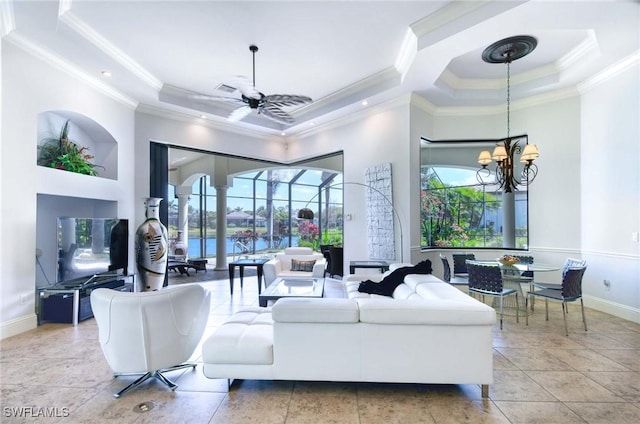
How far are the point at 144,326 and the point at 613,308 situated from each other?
6.05 m

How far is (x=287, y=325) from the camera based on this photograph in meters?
2.44

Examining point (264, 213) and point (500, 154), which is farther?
point (264, 213)

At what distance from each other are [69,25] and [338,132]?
15.7 feet

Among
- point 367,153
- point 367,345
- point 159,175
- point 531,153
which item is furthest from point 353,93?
point 367,345

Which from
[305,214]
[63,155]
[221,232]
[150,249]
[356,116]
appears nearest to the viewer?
[63,155]

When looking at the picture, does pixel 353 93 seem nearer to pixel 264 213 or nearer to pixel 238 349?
pixel 238 349

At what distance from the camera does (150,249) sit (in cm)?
555

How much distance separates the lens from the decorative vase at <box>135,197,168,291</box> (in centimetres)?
553

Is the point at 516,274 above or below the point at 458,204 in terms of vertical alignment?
below

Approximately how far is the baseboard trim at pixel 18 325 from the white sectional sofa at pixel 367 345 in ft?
10.1

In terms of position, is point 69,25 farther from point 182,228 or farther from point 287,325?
point 182,228

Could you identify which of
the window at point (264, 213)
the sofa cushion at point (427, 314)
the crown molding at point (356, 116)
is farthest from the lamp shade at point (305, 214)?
the sofa cushion at point (427, 314)

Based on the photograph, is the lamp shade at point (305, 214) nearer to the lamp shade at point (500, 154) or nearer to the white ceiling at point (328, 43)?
the white ceiling at point (328, 43)

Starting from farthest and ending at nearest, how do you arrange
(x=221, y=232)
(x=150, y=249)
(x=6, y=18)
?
(x=221, y=232) < (x=150, y=249) < (x=6, y=18)
